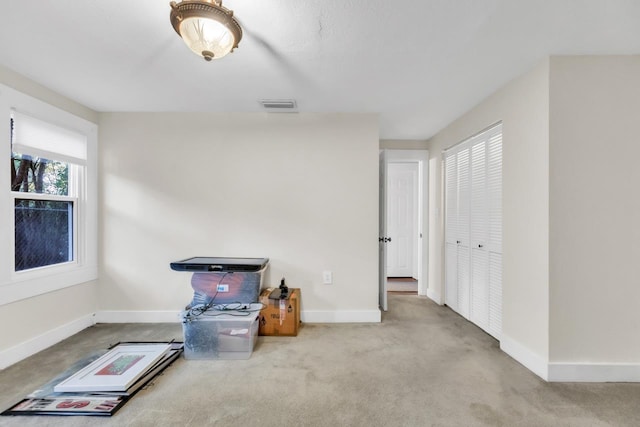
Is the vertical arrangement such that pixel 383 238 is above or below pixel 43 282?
above

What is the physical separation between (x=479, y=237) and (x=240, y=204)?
2585mm

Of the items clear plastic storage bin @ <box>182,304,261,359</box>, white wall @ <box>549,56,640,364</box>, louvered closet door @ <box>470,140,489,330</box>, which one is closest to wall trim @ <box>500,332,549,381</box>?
white wall @ <box>549,56,640,364</box>

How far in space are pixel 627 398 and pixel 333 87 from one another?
305 centimetres

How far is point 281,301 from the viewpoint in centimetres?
259

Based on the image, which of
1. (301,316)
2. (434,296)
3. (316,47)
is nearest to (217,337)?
(301,316)

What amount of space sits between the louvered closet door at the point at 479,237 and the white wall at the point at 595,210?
0.80 m

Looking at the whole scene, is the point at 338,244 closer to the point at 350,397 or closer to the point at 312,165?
the point at 312,165

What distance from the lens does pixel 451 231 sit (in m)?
3.38

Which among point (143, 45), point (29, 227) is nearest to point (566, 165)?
point (143, 45)

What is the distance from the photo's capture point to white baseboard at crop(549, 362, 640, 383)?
1.88 metres

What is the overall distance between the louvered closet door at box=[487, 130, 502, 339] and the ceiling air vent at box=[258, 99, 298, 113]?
200cm

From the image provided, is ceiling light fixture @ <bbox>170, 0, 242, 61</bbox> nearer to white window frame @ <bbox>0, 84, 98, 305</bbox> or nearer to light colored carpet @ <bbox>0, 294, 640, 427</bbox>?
white window frame @ <bbox>0, 84, 98, 305</bbox>

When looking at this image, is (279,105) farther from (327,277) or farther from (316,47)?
(327,277)

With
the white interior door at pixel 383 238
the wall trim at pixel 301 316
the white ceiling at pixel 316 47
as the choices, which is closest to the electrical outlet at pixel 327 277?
the wall trim at pixel 301 316
